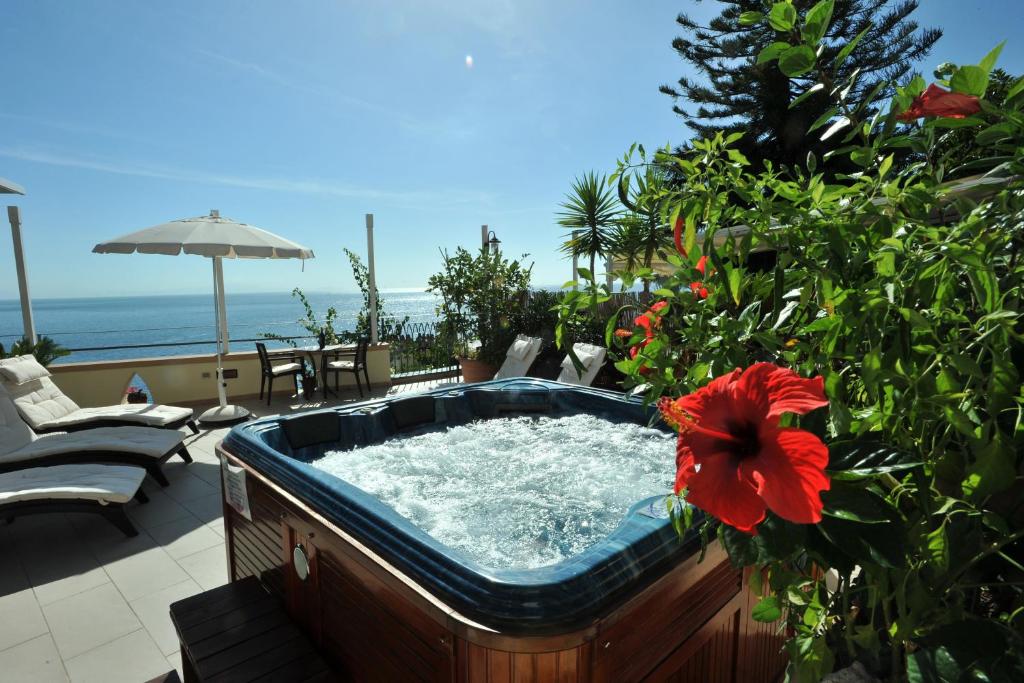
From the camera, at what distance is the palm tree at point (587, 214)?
6082 millimetres

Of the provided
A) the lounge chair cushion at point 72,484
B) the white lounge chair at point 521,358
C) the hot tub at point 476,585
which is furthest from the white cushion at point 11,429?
the white lounge chair at point 521,358

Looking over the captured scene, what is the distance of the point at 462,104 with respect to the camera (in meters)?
8.07

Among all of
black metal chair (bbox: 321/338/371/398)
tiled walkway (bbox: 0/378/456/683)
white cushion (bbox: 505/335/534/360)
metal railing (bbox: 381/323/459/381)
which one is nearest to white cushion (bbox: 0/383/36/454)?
tiled walkway (bbox: 0/378/456/683)

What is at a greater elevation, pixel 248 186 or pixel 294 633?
pixel 248 186

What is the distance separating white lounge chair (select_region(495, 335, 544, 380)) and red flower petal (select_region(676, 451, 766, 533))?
19.5ft

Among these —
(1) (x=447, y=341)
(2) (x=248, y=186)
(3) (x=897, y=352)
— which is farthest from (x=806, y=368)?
(2) (x=248, y=186)

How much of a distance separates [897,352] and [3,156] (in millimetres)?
26233

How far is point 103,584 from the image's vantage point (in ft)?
8.77

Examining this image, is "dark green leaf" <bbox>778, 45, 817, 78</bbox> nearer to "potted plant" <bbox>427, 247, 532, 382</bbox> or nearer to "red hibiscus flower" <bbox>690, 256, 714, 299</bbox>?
"red hibiscus flower" <bbox>690, 256, 714, 299</bbox>

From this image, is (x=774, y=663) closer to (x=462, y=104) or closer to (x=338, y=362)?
(x=338, y=362)

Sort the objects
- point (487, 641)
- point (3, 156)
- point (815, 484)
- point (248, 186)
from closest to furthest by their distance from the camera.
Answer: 1. point (815, 484)
2. point (487, 641)
3. point (3, 156)
4. point (248, 186)

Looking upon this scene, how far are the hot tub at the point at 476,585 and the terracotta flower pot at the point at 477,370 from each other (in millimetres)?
4272

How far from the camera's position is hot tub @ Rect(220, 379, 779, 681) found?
1292mm

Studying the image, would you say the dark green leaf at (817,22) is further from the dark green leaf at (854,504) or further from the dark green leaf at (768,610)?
the dark green leaf at (768,610)
